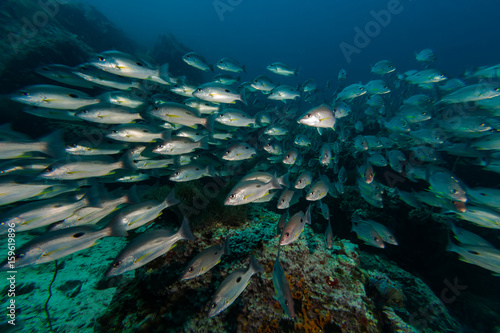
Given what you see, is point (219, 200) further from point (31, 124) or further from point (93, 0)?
point (93, 0)

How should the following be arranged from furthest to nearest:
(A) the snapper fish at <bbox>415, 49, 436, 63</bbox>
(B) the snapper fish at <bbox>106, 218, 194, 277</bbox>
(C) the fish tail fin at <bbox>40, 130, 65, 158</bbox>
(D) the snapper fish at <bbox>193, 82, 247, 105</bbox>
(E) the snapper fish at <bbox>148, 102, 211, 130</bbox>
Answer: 1. (A) the snapper fish at <bbox>415, 49, 436, 63</bbox>
2. (D) the snapper fish at <bbox>193, 82, 247, 105</bbox>
3. (E) the snapper fish at <bbox>148, 102, 211, 130</bbox>
4. (C) the fish tail fin at <bbox>40, 130, 65, 158</bbox>
5. (B) the snapper fish at <bbox>106, 218, 194, 277</bbox>

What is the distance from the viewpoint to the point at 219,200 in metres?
4.02

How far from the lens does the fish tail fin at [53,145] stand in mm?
3244

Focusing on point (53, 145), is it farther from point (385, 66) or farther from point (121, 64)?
point (385, 66)

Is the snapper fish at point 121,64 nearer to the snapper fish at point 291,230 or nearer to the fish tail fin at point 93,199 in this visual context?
the fish tail fin at point 93,199

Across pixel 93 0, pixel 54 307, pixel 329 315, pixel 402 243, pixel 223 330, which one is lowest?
pixel 402 243

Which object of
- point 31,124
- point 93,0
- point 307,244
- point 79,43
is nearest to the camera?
point 307,244

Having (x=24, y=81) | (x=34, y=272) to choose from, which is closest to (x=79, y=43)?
(x=24, y=81)

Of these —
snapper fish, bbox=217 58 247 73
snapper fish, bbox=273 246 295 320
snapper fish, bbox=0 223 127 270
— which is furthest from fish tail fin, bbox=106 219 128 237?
snapper fish, bbox=217 58 247 73

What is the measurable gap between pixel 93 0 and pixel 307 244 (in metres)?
159

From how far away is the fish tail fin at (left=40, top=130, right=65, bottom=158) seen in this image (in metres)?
3.24

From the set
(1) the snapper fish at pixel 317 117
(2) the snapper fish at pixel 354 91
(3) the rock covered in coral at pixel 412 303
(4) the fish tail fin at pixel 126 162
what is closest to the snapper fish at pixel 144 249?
(4) the fish tail fin at pixel 126 162

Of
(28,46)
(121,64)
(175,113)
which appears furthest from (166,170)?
(28,46)

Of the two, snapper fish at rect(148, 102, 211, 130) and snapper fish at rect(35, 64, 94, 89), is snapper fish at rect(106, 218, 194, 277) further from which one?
snapper fish at rect(35, 64, 94, 89)
